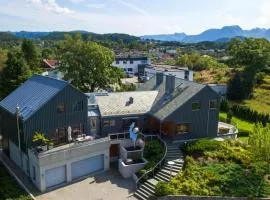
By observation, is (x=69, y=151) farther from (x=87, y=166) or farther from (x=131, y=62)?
(x=131, y=62)

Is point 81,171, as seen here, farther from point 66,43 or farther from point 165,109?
point 66,43

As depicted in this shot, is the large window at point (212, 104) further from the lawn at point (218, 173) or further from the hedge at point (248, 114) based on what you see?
the hedge at point (248, 114)

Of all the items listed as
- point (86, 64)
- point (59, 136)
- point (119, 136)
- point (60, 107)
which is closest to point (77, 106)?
point (60, 107)

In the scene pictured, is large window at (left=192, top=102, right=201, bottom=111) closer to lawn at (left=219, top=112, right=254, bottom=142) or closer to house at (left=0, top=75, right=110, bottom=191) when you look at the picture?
lawn at (left=219, top=112, right=254, bottom=142)

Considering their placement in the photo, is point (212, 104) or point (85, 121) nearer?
point (85, 121)

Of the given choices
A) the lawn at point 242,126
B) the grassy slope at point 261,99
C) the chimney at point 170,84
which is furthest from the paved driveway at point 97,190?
the grassy slope at point 261,99
